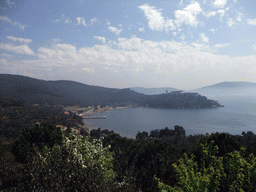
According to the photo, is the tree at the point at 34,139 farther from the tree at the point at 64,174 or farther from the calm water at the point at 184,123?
the calm water at the point at 184,123

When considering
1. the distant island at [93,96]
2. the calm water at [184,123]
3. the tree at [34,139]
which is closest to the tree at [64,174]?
the tree at [34,139]

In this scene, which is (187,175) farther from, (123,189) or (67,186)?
(67,186)

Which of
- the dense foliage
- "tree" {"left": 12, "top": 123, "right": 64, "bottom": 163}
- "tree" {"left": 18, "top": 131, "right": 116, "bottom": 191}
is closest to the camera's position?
"tree" {"left": 18, "top": 131, "right": 116, "bottom": 191}

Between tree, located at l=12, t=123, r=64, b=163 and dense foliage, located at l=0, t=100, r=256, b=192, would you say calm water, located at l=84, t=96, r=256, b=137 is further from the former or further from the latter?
dense foliage, located at l=0, t=100, r=256, b=192

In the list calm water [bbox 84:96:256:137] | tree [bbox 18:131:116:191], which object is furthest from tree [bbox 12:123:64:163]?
calm water [bbox 84:96:256:137]

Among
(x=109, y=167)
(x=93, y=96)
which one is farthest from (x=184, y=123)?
(x=93, y=96)

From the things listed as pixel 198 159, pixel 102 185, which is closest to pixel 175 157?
pixel 198 159

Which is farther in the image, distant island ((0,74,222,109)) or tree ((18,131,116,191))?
distant island ((0,74,222,109))

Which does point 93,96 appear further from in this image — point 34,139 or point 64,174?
point 64,174
